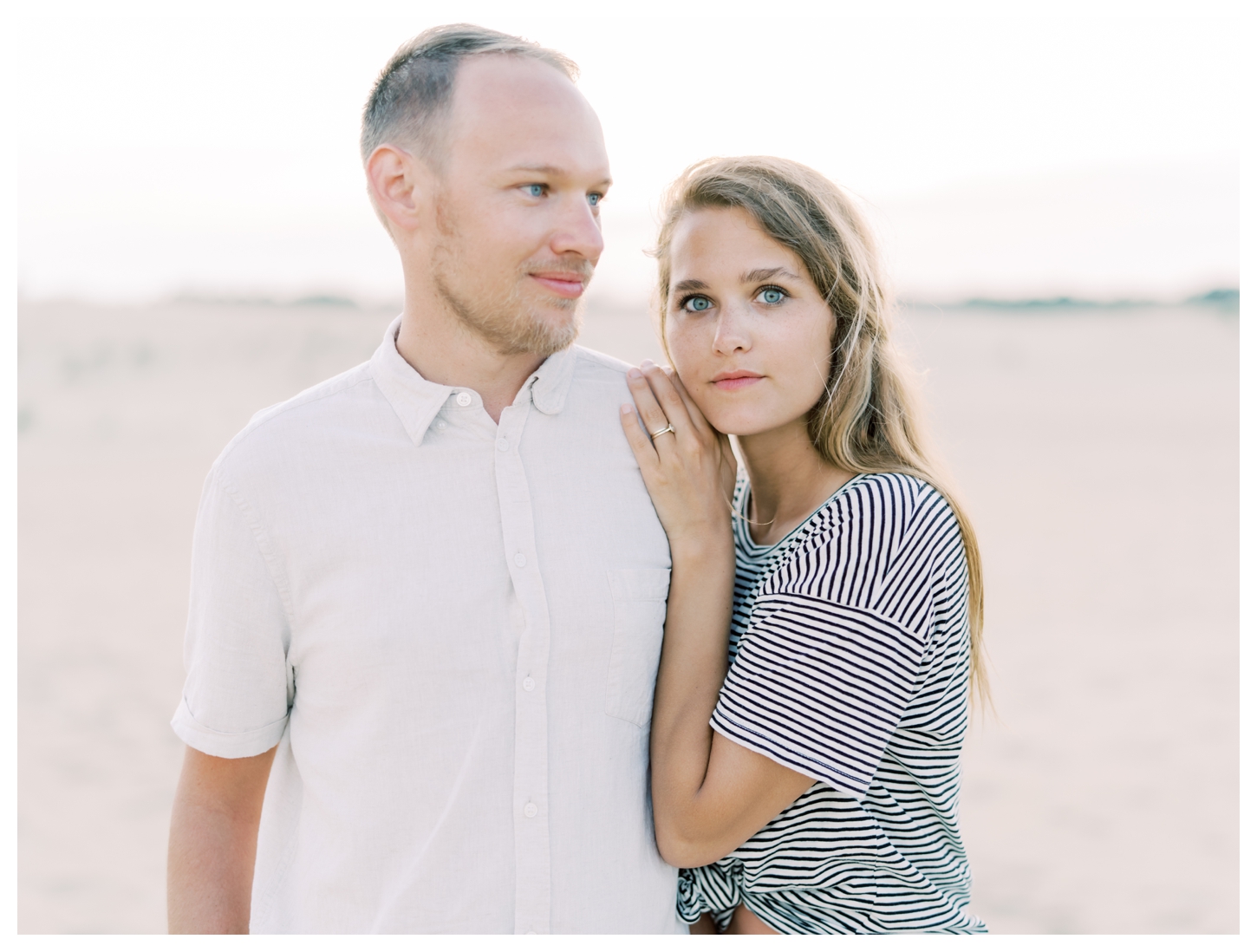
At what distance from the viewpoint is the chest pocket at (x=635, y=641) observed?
2.07 metres

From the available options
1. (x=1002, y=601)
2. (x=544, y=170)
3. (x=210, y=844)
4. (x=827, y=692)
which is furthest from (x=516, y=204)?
(x=1002, y=601)

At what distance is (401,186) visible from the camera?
88.0 inches


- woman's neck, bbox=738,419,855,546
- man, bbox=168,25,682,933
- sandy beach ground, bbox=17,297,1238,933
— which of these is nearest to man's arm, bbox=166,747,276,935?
man, bbox=168,25,682,933

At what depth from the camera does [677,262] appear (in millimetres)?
2357

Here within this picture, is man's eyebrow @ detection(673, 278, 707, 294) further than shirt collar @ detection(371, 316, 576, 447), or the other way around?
man's eyebrow @ detection(673, 278, 707, 294)

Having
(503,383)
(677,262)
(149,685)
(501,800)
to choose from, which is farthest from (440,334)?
(149,685)

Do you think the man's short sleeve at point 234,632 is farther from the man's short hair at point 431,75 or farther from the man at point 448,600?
the man's short hair at point 431,75

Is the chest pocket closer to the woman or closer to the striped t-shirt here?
the woman

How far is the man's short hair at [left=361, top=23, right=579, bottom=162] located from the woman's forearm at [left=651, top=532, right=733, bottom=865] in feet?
3.19

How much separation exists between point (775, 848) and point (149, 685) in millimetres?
6473

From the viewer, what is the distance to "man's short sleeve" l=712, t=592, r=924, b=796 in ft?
6.56

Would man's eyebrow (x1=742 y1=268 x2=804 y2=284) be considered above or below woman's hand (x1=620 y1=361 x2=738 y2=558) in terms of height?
above

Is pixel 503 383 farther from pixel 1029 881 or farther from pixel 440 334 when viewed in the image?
pixel 1029 881

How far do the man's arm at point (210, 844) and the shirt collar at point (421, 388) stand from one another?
714 mm
